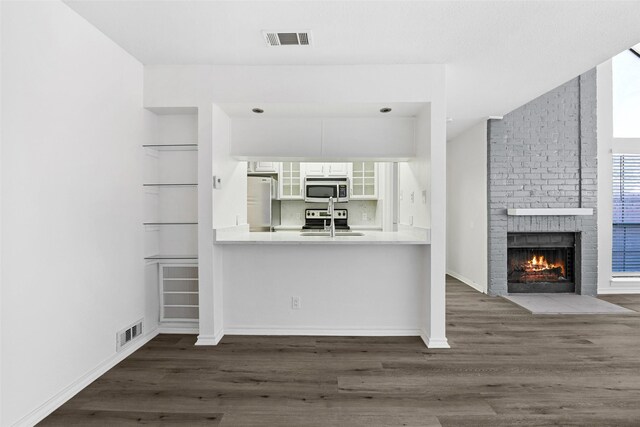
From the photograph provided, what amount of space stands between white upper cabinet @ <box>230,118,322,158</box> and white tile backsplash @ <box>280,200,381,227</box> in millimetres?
2389

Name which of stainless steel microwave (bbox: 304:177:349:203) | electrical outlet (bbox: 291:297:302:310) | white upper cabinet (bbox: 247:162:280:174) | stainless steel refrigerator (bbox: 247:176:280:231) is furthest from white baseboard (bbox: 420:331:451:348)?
white upper cabinet (bbox: 247:162:280:174)

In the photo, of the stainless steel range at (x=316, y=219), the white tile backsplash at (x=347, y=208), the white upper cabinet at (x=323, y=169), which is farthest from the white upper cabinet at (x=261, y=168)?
the stainless steel range at (x=316, y=219)

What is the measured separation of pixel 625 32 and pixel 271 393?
349cm

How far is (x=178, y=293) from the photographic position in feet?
12.1

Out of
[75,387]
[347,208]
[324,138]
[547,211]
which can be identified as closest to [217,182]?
[324,138]

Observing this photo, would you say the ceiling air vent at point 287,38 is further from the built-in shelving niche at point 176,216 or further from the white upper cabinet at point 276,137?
the built-in shelving niche at point 176,216

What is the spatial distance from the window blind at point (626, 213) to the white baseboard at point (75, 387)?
20.9 feet

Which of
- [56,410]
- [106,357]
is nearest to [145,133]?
[106,357]

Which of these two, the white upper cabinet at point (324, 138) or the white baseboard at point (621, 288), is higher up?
the white upper cabinet at point (324, 138)

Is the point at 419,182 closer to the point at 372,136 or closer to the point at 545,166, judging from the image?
the point at 372,136

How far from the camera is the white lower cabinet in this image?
3.67 m

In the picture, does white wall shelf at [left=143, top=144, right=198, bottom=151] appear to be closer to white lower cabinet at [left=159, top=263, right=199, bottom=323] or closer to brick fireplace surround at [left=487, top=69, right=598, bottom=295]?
white lower cabinet at [left=159, top=263, right=199, bottom=323]

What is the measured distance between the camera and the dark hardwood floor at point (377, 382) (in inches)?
88.4

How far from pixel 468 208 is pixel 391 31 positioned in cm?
399
